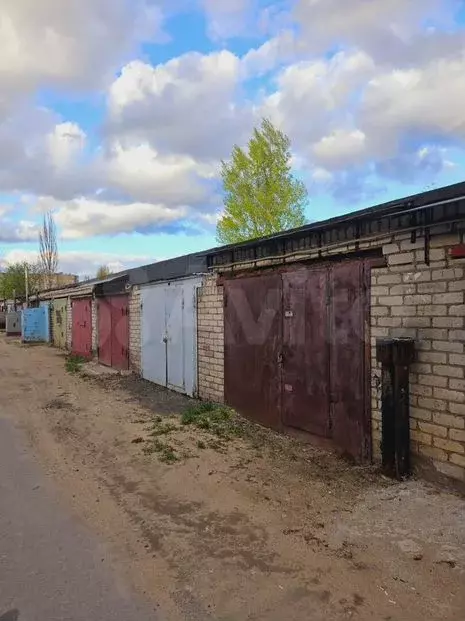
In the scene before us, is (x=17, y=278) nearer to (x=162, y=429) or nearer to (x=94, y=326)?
(x=94, y=326)

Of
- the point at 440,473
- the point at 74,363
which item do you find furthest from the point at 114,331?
the point at 440,473

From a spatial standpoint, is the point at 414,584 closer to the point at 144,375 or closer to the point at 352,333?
the point at 352,333

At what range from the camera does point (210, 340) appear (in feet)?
29.3

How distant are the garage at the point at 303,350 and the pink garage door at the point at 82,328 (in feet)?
34.2

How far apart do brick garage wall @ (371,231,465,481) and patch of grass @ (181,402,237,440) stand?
2.71 m

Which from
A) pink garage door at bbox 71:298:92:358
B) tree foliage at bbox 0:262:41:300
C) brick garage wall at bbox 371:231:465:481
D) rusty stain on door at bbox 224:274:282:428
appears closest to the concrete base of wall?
brick garage wall at bbox 371:231:465:481

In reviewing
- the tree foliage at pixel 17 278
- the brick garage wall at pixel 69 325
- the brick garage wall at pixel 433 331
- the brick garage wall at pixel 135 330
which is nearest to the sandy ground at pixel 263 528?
the brick garage wall at pixel 433 331

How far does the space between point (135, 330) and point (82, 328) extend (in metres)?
6.59

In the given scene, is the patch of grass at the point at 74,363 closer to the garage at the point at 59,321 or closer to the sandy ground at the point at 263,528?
the garage at the point at 59,321

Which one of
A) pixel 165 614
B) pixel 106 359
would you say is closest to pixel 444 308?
pixel 165 614

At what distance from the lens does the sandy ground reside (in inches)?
116

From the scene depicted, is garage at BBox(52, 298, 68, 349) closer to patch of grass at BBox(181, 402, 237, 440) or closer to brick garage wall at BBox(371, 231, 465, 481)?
patch of grass at BBox(181, 402, 237, 440)

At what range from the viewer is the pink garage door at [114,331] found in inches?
532

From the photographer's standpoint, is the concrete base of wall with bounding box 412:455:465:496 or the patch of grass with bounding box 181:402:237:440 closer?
the concrete base of wall with bounding box 412:455:465:496
